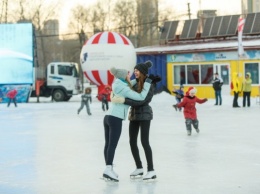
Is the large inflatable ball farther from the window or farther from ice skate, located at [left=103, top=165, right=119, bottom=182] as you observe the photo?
ice skate, located at [left=103, top=165, right=119, bottom=182]

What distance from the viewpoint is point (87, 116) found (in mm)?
21828

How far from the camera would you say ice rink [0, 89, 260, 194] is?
303 inches

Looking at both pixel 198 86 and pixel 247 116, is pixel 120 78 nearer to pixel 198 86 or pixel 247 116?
pixel 247 116

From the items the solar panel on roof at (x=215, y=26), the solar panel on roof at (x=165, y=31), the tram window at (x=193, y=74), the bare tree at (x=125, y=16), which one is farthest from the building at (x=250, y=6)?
the tram window at (x=193, y=74)

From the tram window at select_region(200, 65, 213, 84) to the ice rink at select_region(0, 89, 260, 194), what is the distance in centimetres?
1671

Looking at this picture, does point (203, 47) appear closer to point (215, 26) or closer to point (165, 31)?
point (215, 26)

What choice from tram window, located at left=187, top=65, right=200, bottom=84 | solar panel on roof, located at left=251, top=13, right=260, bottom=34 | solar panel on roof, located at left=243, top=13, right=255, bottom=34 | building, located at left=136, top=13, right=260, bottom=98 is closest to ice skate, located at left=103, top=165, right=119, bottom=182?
building, located at left=136, top=13, right=260, bottom=98

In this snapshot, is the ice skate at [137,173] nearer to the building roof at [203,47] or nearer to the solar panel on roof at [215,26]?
the building roof at [203,47]

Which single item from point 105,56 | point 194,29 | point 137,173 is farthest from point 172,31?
point 137,173

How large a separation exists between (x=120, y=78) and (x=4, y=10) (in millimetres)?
51501

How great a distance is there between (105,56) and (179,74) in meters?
6.15

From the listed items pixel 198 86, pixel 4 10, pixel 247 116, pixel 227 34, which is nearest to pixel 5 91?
pixel 198 86

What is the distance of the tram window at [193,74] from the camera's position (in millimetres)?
35188

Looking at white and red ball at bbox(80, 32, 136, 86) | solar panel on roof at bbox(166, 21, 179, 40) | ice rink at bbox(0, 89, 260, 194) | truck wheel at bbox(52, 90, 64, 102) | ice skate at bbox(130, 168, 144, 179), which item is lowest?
truck wheel at bbox(52, 90, 64, 102)
